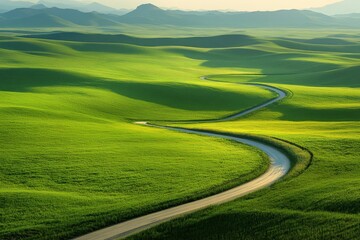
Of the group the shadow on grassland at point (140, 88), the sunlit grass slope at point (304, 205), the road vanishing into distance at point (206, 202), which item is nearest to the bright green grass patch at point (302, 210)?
the sunlit grass slope at point (304, 205)

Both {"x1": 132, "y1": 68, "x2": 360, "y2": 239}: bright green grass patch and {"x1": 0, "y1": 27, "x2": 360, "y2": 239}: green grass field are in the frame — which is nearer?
{"x1": 132, "y1": 68, "x2": 360, "y2": 239}: bright green grass patch

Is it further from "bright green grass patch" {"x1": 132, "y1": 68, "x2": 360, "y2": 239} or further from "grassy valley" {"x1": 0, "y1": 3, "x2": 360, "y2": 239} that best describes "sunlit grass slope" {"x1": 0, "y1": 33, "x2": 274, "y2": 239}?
"bright green grass patch" {"x1": 132, "y1": 68, "x2": 360, "y2": 239}

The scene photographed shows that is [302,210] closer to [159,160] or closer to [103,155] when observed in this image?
[159,160]

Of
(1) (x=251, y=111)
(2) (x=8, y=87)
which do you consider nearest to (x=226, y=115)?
(1) (x=251, y=111)

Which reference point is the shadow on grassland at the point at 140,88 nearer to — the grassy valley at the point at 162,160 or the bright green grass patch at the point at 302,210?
the grassy valley at the point at 162,160

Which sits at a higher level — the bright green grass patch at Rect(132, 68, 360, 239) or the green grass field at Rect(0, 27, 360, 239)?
the bright green grass patch at Rect(132, 68, 360, 239)

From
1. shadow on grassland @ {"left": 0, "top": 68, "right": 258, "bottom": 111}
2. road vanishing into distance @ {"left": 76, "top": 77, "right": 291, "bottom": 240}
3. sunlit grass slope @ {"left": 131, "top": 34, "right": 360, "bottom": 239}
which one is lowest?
shadow on grassland @ {"left": 0, "top": 68, "right": 258, "bottom": 111}

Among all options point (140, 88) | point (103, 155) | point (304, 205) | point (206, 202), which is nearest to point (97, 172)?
point (103, 155)

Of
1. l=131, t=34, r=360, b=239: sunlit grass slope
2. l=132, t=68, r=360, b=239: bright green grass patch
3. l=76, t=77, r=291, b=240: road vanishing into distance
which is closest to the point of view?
l=132, t=68, r=360, b=239: bright green grass patch

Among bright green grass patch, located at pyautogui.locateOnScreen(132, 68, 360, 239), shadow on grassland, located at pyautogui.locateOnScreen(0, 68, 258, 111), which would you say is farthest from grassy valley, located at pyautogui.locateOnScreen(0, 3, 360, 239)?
shadow on grassland, located at pyautogui.locateOnScreen(0, 68, 258, 111)
